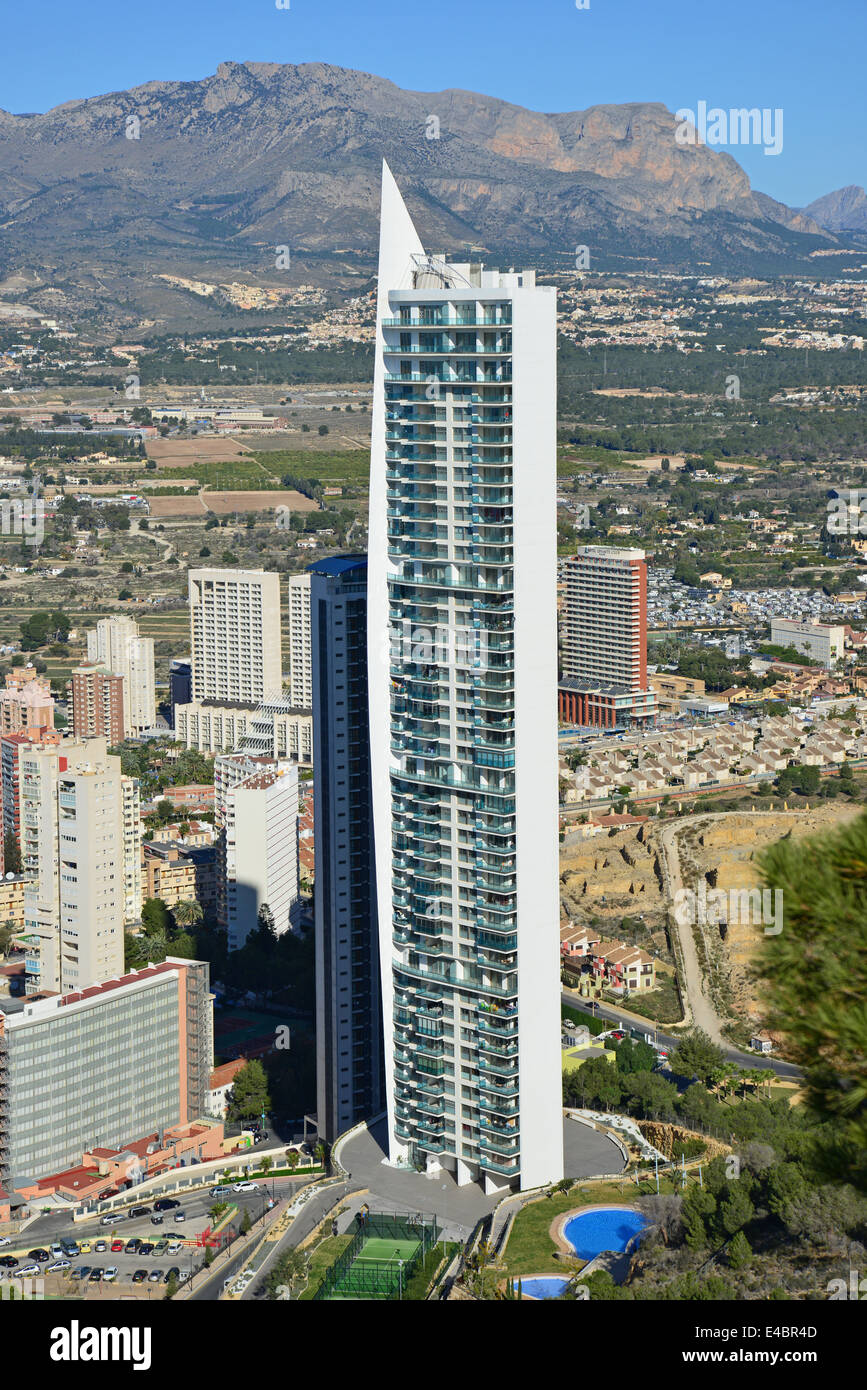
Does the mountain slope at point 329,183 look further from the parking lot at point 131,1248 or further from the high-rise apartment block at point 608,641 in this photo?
the parking lot at point 131,1248

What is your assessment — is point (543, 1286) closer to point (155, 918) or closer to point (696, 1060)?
point (696, 1060)

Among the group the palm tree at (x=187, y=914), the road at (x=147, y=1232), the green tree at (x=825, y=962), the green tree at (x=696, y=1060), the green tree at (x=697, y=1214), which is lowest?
the road at (x=147, y=1232)

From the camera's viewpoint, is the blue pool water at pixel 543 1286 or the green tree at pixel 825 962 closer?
the green tree at pixel 825 962

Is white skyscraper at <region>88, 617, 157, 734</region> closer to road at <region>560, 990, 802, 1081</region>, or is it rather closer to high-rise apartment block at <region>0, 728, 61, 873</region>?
high-rise apartment block at <region>0, 728, 61, 873</region>

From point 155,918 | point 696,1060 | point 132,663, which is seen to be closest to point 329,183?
point 132,663

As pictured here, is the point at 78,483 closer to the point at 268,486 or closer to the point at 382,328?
the point at 268,486

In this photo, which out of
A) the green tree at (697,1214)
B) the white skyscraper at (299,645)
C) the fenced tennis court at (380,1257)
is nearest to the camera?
the fenced tennis court at (380,1257)

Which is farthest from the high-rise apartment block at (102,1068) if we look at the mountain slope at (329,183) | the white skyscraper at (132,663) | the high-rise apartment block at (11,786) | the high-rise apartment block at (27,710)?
the mountain slope at (329,183)
